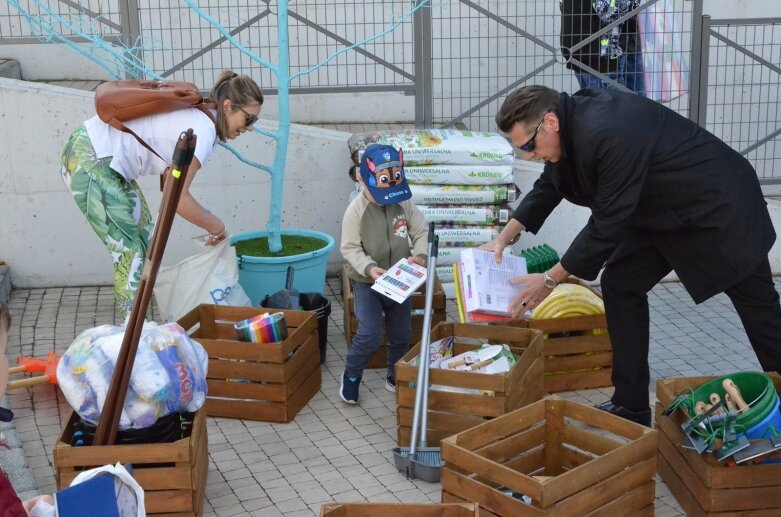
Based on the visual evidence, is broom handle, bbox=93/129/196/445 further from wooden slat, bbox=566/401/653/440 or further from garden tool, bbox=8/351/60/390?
wooden slat, bbox=566/401/653/440

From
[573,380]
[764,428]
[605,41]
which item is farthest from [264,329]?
[605,41]

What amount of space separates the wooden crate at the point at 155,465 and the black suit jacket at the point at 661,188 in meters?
1.93

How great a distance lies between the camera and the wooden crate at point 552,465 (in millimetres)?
4284

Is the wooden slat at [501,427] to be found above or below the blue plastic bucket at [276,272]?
below

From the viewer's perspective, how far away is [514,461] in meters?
4.80

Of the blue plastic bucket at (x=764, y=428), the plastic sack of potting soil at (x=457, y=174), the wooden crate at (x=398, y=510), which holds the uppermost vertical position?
the plastic sack of potting soil at (x=457, y=174)

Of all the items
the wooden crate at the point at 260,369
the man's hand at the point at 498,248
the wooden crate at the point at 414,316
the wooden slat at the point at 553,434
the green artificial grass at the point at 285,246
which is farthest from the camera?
the green artificial grass at the point at 285,246

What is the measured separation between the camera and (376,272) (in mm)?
5773

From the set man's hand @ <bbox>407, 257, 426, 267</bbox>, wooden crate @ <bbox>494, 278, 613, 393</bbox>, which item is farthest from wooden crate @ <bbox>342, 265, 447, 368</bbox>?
man's hand @ <bbox>407, 257, 426, 267</bbox>

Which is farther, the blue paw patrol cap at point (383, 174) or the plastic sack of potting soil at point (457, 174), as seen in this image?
the plastic sack of potting soil at point (457, 174)

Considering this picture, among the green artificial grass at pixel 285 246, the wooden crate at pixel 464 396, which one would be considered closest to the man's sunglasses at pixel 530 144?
the wooden crate at pixel 464 396

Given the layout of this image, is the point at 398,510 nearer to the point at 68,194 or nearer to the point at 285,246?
the point at 285,246

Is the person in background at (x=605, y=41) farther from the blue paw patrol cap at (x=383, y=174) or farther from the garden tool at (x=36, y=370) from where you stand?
the garden tool at (x=36, y=370)

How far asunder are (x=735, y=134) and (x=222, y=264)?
188 inches
